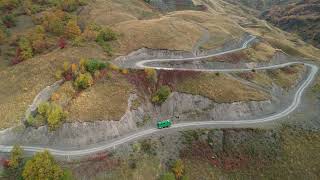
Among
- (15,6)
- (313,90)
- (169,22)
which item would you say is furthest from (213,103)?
(15,6)

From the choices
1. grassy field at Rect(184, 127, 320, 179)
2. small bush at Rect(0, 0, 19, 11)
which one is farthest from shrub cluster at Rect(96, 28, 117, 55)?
small bush at Rect(0, 0, 19, 11)

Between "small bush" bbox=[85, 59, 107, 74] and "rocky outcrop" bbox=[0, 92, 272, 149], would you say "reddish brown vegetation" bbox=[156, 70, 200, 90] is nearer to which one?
"rocky outcrop" bbox=[0, 92, 272, 149]

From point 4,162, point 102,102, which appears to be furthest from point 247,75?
point 4,162

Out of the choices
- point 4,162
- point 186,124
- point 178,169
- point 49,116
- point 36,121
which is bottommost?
point 4,162

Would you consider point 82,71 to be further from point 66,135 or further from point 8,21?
point 8,21

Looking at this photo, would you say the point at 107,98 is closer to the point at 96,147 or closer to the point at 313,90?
the point at 96,147

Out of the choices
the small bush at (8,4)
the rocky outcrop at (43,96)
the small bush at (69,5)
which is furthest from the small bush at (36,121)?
the small bush at (8,4)
